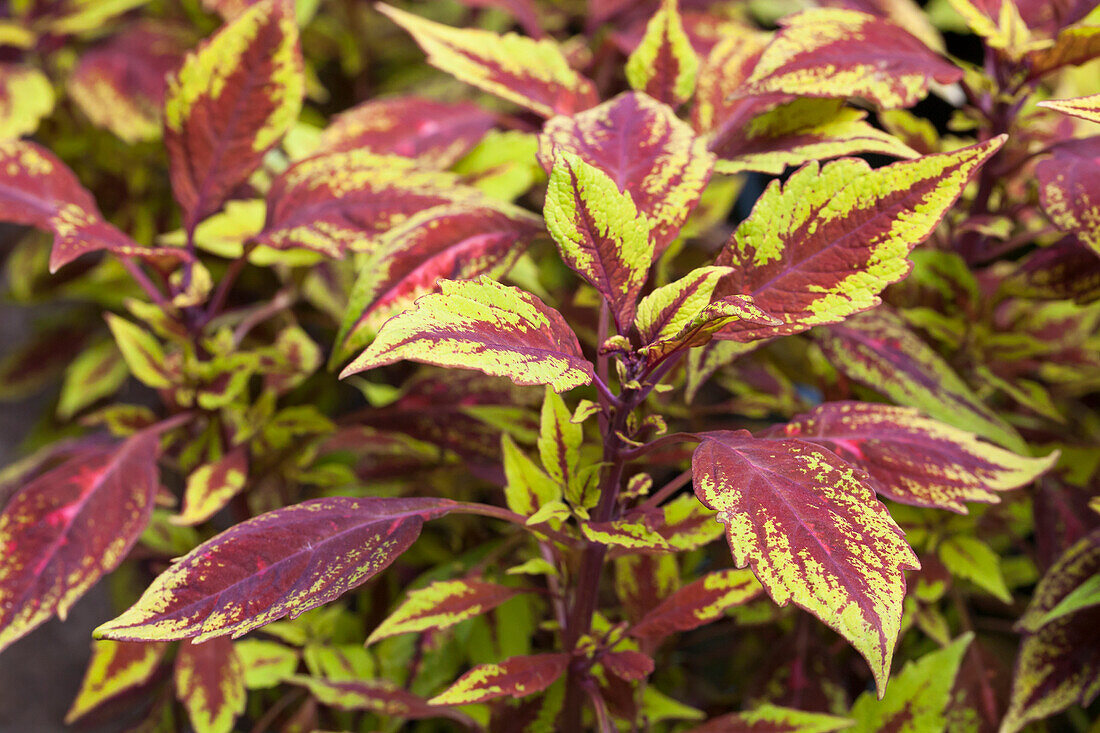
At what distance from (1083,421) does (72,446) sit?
37.4 inches

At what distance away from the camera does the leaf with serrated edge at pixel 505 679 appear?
1.64 feet

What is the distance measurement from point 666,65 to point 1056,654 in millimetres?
512

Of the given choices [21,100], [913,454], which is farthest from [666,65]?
[21,100]

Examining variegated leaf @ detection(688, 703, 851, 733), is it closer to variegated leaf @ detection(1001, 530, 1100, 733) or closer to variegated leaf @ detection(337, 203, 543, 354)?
variegated leaf @ detection(1001, 530, 1100, 733)

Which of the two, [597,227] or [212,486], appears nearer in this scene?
[597,227]

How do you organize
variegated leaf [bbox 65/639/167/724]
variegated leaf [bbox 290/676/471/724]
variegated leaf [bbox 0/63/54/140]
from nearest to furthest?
variegated leaf [bbox 290/676/471/724]
variegated leaf [bbox 65/639/167/724]
variegated leaf [bbox 0/63/54/140]

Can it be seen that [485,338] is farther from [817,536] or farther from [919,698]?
[919,698]

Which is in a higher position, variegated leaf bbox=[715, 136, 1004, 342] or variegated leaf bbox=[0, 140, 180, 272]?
variegated leaf bbox=[715, 136, 1004, 342]

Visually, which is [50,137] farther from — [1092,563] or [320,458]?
[1092,563]

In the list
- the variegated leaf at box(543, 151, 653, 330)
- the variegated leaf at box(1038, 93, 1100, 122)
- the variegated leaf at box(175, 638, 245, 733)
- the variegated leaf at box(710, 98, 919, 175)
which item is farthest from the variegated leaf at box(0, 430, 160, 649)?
the variegated leaf at box(1038, 93, 1100, 122)

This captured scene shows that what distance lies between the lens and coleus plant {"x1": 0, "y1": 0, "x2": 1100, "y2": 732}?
463 millimetres

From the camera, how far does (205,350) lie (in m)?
0.71

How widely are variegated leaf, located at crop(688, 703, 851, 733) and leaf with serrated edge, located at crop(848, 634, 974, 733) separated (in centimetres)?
6

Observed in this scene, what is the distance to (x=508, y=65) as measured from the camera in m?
0.68
